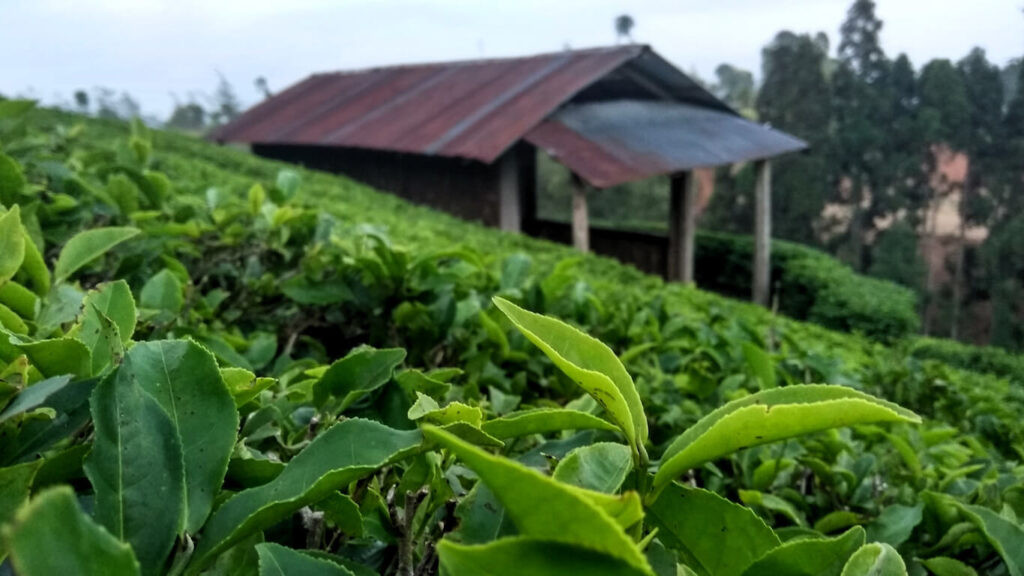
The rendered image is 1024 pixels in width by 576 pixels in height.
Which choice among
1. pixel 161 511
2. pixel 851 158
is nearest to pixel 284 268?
pixel 161 511

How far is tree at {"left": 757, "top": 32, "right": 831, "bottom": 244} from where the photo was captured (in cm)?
1908

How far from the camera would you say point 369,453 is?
0.46 metres

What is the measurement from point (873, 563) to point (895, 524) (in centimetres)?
43

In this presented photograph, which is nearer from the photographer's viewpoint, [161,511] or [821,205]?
[161,511]

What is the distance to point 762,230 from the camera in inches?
474

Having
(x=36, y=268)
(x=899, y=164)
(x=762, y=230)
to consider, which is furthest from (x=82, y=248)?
(x=899, y=164)

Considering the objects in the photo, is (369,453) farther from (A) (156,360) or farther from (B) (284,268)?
(B) (284,268)

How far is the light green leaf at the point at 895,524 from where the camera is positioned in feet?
2.60

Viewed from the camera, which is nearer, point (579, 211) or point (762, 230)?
point (579, 211)

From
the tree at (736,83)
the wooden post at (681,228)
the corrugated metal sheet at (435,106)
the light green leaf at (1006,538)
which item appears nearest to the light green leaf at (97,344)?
the light green leaf at (1006,538)

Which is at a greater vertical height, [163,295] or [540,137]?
[540,137]

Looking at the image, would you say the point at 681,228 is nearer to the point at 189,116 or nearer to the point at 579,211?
the point at 579,211

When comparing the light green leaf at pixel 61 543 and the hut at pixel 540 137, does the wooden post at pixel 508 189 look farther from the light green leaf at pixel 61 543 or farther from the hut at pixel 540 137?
the light green leaf at pixel 61 543

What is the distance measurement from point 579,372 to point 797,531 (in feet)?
1.26
